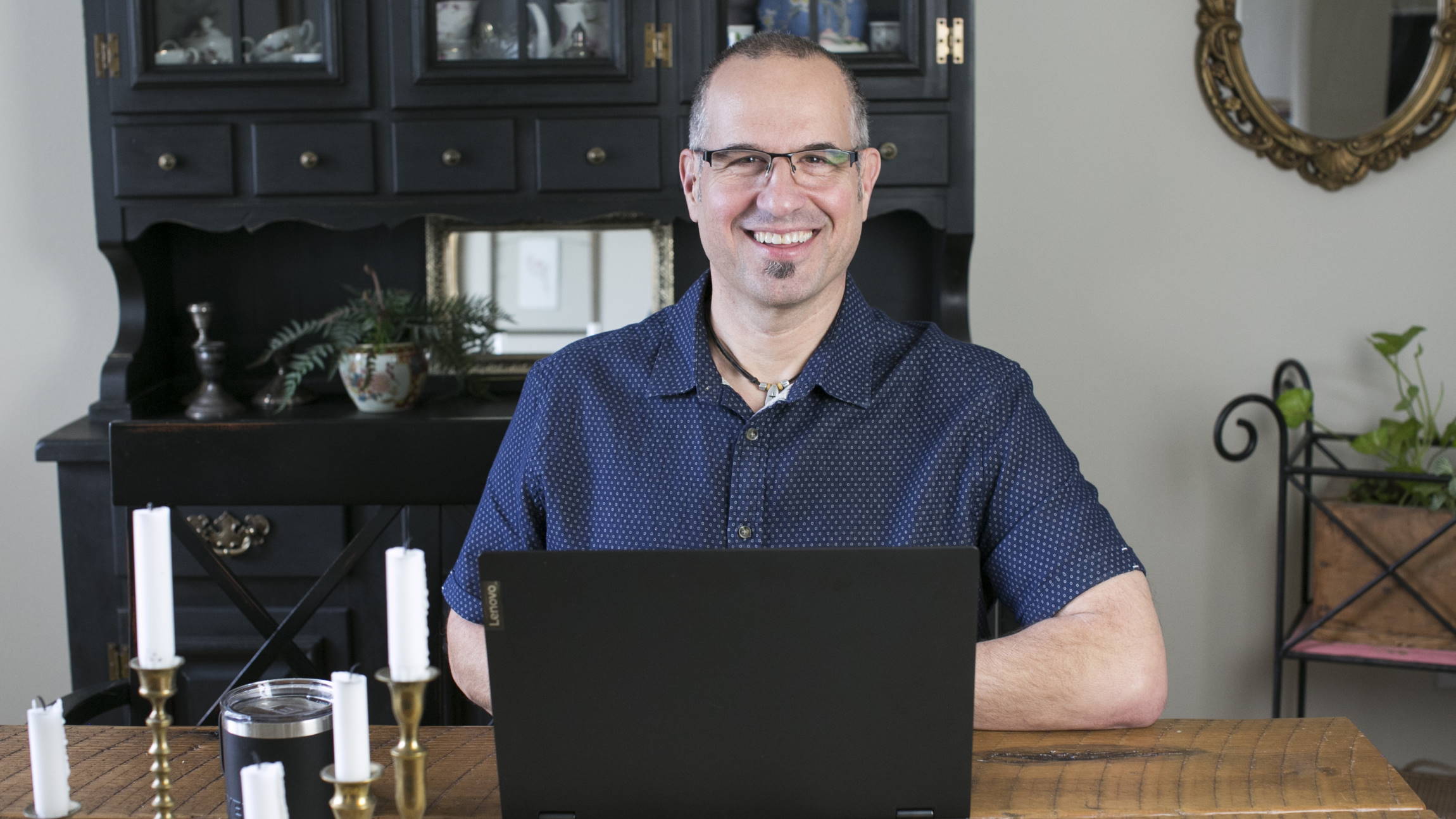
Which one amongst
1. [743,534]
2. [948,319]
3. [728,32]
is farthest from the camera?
[948,319]

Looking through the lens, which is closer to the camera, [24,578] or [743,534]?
[743,534]

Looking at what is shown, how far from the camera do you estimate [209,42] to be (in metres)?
2.25

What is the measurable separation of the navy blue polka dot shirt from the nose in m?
0.15

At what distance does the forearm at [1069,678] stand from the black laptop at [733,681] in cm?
26

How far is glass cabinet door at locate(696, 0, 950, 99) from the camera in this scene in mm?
2197

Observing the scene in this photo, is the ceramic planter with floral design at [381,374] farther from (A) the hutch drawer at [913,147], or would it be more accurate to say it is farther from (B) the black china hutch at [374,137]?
(A) the hutch drawer at [913,147]

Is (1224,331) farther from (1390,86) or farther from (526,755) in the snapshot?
(526,755)

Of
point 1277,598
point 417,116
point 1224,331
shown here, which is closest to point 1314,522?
point 1277,598

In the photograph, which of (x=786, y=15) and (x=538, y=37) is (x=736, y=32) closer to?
(x=786, y=15)

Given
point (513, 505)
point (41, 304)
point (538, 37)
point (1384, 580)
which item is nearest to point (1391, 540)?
point (1384, 580)

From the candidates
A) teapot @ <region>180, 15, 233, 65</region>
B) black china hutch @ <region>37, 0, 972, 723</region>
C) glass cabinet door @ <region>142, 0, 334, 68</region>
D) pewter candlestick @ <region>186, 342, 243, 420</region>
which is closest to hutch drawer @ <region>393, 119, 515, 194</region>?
black china hutch @ <region>37, 0, 972, 723</region>

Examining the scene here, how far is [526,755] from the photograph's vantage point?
0.87 meters

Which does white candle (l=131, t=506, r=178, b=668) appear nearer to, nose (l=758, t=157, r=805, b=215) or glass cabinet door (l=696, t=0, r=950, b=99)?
nose (l=758, t=157, r=805, b=215)

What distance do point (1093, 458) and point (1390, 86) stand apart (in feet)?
2.95
